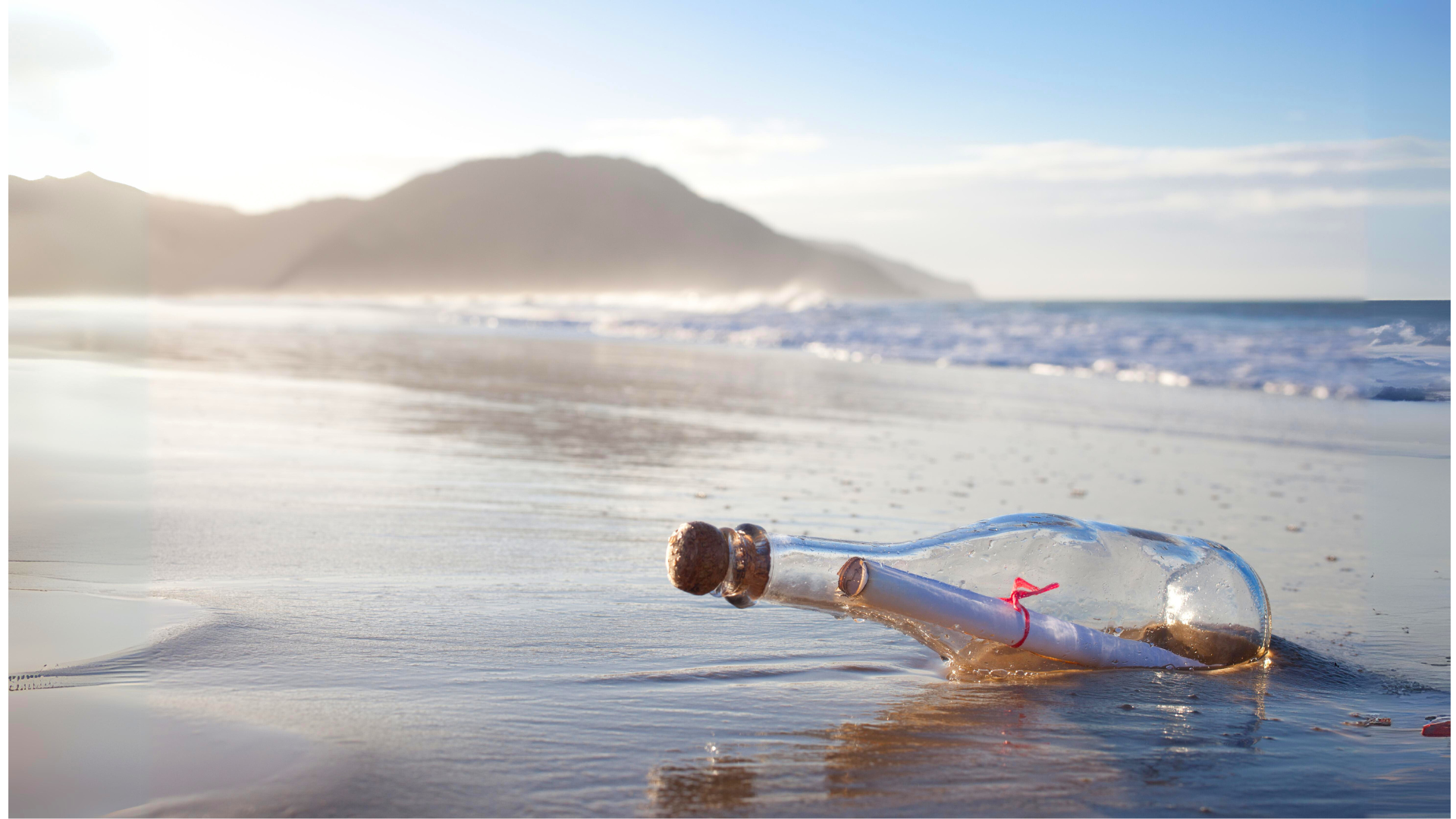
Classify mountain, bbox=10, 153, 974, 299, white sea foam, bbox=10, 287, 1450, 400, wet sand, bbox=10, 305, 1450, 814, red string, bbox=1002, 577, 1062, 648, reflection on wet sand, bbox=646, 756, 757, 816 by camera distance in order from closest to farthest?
1. reflection on wet sand, bbox=646, 756, 757, 816
2. wet sand, bbox=10, 305, 1450, 814
3. red string, bbox=1002, 577, 1062, 648
4. white sea foam, bbox=10, 287, 1450, 400
5. mountain, bbox=10, 153, 974, 299

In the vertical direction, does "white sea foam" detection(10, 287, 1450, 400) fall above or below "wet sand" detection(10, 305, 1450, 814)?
above

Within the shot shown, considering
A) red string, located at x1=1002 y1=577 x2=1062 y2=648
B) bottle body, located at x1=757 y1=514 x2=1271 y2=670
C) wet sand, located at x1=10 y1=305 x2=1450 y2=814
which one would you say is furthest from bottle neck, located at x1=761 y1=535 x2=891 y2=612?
red string, located at x1=1002 y1=577 x2=1062 y2=648

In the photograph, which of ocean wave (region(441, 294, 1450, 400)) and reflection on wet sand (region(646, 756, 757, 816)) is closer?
reflection on wet sand (region(646, 756, 757, 816))

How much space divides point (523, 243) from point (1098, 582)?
14260cm

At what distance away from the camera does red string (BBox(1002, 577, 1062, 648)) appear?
2244 mm

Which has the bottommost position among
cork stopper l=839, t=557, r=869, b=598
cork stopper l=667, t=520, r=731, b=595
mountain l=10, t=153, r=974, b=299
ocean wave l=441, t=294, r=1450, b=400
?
cork stopper l=839, t=557, r=869, b=598

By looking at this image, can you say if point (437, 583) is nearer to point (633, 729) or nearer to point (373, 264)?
point (633, 729)

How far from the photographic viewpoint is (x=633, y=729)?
200 centimetres

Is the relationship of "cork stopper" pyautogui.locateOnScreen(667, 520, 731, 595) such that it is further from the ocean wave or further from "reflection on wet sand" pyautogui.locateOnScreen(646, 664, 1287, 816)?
the ocean wave

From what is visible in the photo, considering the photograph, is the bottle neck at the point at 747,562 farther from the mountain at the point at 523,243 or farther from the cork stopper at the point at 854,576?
the mountain at the point at 523,243

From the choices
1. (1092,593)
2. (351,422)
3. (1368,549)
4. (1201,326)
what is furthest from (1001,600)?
(1201,326)

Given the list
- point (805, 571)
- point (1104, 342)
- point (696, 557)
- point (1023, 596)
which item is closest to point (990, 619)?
point (1023, 596)

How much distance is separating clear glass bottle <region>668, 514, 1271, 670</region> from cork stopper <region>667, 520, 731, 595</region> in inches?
10.0

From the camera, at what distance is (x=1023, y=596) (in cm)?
229
